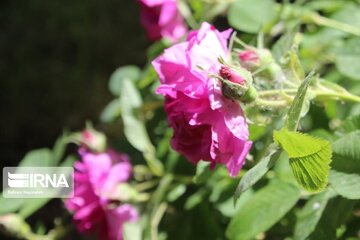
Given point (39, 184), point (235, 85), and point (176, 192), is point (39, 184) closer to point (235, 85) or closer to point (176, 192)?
point (176, 192)

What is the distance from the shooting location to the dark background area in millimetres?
1878

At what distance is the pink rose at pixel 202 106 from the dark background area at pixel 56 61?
1253 mm

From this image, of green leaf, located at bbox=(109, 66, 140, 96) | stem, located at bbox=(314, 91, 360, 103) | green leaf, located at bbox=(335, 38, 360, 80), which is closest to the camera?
stem, located at bbox=(314, 91, 360, 103)

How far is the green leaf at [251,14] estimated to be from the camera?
0.94m

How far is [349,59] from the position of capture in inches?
31.7

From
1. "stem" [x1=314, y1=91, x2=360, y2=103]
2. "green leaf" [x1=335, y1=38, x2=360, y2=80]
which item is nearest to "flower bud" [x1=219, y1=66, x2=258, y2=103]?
"stem" [x1=314, y1=91, x2=360, y2=103]

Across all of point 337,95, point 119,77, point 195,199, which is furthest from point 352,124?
point 119,77

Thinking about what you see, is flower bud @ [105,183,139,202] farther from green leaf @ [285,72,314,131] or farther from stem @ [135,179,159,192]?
green leaf @ [285,72,314,131]

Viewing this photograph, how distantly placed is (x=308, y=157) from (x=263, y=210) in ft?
0.61

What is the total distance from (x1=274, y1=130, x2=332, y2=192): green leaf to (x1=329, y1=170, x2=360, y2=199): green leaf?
0.06 metres

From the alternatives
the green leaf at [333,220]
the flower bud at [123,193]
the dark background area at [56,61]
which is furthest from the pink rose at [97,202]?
the dark background area at [56,61]

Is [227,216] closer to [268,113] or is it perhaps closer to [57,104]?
[268,113]

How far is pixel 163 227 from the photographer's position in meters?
0.90

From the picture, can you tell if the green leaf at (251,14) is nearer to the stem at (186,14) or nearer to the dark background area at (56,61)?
the stem at (186,14)
